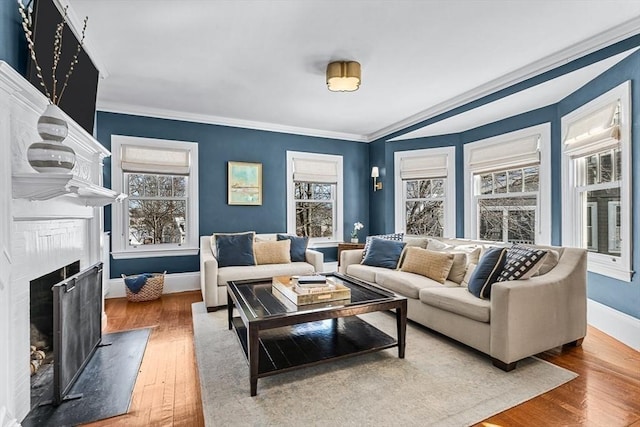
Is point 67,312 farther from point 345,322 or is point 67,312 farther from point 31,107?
point 345,322

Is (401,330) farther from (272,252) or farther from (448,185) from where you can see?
(448,185)

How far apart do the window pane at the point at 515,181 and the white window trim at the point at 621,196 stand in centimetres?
63

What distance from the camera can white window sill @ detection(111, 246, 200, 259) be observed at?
13.9 ft

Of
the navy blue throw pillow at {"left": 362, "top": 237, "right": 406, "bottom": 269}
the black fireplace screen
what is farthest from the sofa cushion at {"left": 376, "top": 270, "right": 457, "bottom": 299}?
the black fireplace screen

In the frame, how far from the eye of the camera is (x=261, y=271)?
3785 mm

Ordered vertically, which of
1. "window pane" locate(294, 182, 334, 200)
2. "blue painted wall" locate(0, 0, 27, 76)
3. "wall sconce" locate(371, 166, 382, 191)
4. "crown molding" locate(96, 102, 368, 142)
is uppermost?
"crown molding" locate(96, 102, 368, 142)

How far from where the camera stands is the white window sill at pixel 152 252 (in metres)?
4.24

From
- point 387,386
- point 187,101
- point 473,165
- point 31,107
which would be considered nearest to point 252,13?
point 31,107

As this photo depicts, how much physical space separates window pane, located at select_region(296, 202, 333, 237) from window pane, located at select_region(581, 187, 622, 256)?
3.52 m

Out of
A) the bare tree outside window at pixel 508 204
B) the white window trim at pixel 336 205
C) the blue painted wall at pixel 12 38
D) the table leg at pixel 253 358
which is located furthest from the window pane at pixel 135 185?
the bare tree outside window at pixel 508 204

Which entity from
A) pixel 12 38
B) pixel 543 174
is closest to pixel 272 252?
pixel 12 38

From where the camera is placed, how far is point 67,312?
1.94 m

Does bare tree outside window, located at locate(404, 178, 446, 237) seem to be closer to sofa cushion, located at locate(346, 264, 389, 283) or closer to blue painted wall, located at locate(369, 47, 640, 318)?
blue painted wall, located at locate(369, 47, 640, 318)

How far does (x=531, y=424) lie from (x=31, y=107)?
10.6 feet
